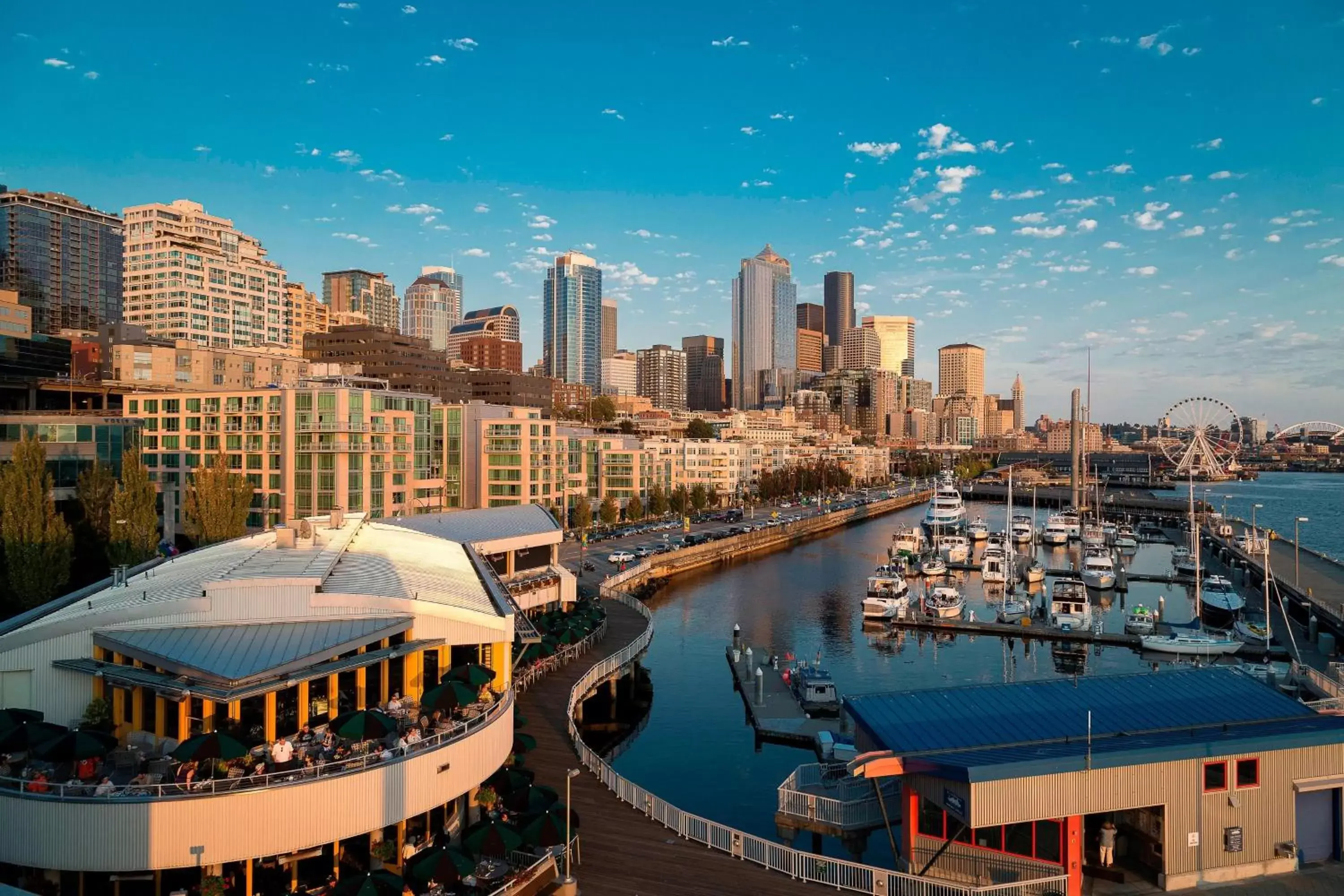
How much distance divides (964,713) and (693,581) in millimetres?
56577

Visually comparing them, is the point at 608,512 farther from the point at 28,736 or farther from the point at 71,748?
A: the point at 71,748

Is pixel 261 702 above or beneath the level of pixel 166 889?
above

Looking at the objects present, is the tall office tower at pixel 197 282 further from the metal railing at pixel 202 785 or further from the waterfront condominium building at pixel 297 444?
the metal railing at pixel 202 785

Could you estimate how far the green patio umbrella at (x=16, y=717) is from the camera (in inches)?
782

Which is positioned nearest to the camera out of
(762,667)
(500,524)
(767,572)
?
(762,667)

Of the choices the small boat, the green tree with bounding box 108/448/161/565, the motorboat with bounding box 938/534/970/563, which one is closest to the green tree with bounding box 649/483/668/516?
the motorboat with bounding box 938/534/970/563

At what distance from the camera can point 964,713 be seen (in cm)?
2312

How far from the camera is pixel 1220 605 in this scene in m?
60.0

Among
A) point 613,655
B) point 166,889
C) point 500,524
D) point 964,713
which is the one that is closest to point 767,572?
point 500,524

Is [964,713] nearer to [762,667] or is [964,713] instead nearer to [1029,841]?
[1029,841]

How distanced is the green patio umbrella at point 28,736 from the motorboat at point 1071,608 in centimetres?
5398

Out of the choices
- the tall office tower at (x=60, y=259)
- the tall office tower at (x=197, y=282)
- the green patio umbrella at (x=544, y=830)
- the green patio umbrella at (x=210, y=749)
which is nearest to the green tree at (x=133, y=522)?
the green patio umbrella at (x=210, y=749)

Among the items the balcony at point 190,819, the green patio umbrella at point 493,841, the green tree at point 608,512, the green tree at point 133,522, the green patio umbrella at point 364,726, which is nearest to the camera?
the balcony at point 190,819

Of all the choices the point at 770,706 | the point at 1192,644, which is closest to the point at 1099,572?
the point at 1192,644
